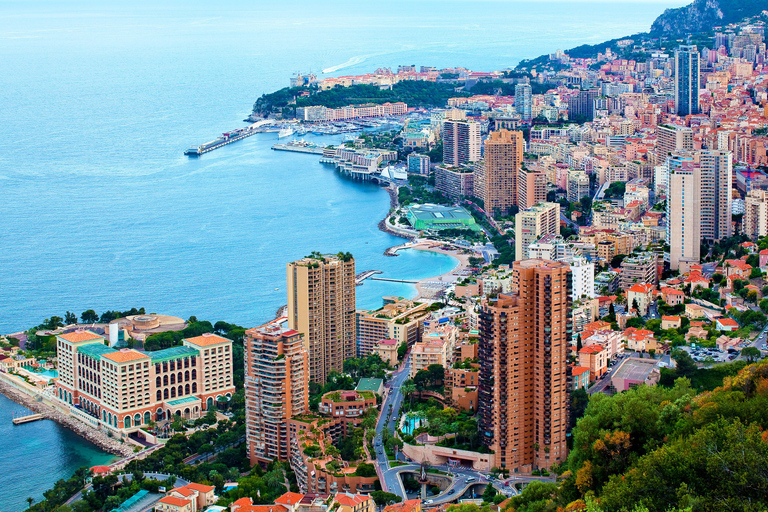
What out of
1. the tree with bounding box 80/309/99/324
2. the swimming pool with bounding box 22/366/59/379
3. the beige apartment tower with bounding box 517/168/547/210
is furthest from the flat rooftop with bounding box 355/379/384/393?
the beige apartment tower with bounding box 517/168/547/210

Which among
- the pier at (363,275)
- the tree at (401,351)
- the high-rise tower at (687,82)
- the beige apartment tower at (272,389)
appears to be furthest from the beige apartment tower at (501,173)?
the beige apartment tower at (272,389)

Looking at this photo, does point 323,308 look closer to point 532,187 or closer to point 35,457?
point 35,457

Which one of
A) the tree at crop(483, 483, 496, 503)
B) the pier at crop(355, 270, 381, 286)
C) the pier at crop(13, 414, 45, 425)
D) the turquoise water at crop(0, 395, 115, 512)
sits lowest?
the turquoise water at crop(0, 395, 115, 512)

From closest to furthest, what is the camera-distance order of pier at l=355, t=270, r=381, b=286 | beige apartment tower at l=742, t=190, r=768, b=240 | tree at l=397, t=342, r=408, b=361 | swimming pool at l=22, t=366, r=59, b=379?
tree at l=397, t=342, r=408, b=361 < swimming pool at l=22, t=366, r=59, b=379 < beige apartment tower at l=742, t=190, r=768, b=240 < pier at l=355, t=270, r=381, b=286

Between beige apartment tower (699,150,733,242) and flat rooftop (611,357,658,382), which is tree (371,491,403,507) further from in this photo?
beige apartment tower (699,150,733,242)

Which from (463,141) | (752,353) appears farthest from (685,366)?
(463,141)

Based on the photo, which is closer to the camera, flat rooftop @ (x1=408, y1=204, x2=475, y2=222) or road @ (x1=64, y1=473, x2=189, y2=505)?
road @ (x1=64, y1=473, x2=189, y2=505)

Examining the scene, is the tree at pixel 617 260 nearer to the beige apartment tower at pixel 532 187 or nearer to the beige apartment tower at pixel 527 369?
the beige apartment tower at pixel 532 187
